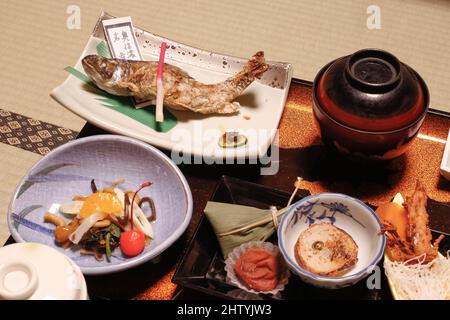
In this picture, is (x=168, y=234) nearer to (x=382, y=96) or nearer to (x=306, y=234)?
(x=306, y=234)

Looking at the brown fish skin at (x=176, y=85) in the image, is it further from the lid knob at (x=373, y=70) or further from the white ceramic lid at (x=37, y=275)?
the white ceramic lid at (x=37, y=275)

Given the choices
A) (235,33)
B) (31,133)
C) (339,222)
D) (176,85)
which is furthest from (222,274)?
→ (235,33)

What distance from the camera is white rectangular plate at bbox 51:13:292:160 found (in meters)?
1.94

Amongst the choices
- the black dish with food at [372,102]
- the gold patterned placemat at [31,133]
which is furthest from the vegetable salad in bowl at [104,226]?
the gold patterned placemat at [31,133]

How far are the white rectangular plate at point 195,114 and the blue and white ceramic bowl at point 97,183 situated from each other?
0.33ft

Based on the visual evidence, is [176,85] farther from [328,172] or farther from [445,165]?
[445,165]

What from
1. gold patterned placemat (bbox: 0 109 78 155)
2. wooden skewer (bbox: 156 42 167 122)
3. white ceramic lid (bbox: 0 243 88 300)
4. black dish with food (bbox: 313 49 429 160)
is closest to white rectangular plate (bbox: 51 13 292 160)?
wooden skewer (bbox: 156 42 167 122)

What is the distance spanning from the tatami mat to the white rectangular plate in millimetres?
→ 601

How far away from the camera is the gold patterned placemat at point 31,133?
8.49 feet

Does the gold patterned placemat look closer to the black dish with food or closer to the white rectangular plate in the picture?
the white rectangular plate

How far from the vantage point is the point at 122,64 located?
6.95ft
